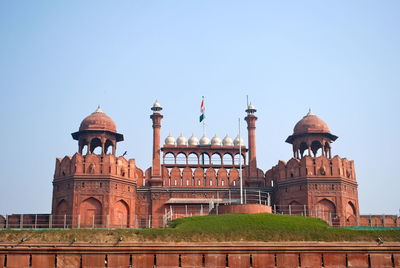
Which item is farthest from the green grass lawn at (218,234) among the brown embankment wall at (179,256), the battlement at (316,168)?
the battlement at (316,168)

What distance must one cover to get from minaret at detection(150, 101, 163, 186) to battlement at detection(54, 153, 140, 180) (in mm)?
2836

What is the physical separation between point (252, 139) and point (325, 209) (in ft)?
30.9

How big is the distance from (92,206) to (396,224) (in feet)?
73.0

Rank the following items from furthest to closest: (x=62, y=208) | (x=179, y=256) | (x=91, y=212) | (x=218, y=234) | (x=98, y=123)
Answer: (x=98, y=123) → (x=62, y=208) → (x=91, y=212) → (x=218, y=234) → (x=179, y=256)

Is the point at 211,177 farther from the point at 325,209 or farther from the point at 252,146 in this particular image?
the point at 325,209

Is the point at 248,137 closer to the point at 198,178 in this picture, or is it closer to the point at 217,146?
the point at 217,146

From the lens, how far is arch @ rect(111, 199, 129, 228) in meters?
38.5

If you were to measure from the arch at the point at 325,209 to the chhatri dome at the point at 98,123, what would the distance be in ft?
55.5

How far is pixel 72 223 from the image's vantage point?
122 ft

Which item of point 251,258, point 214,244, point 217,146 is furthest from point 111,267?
point 217,146

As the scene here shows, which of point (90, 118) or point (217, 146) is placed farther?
point (217, 146)

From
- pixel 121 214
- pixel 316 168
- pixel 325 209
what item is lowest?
pixel 121 214

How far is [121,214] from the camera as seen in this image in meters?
39.3

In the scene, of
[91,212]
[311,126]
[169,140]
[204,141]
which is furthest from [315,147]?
[91,212]
